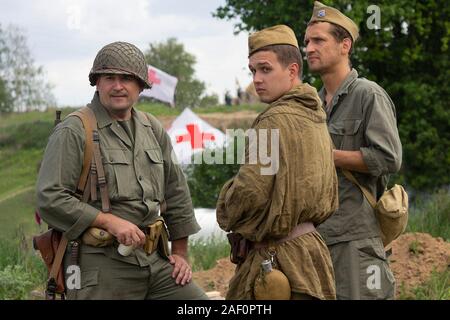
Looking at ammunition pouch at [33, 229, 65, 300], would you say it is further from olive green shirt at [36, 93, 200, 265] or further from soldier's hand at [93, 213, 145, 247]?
soldier's hand at [93, 213, 145, 247]

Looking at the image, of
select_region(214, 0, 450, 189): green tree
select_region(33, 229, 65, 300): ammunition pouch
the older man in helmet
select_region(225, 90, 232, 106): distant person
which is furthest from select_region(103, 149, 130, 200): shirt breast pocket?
select_region(225, 90, 232, 106): distant person

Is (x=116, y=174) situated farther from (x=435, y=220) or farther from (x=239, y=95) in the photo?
(x=239, y=95)

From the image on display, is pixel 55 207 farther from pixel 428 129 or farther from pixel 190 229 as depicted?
pixel 428 129

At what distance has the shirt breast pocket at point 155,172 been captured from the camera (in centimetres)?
476

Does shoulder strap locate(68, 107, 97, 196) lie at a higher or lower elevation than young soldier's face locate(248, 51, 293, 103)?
lower

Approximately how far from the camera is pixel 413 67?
17.8 metres

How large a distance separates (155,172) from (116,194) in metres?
0.32

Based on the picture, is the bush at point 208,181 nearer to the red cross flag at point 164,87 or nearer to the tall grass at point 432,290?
the tall grass at point 432,290

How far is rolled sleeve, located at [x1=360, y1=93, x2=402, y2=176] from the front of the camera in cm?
507

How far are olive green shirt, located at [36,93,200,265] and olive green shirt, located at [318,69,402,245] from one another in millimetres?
956

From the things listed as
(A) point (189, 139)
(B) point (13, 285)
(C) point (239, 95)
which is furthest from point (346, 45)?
(C) point (239, 95)

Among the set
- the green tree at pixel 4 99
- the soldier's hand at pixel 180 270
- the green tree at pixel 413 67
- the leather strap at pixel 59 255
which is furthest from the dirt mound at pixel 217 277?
the green tree at pixel 4 99
